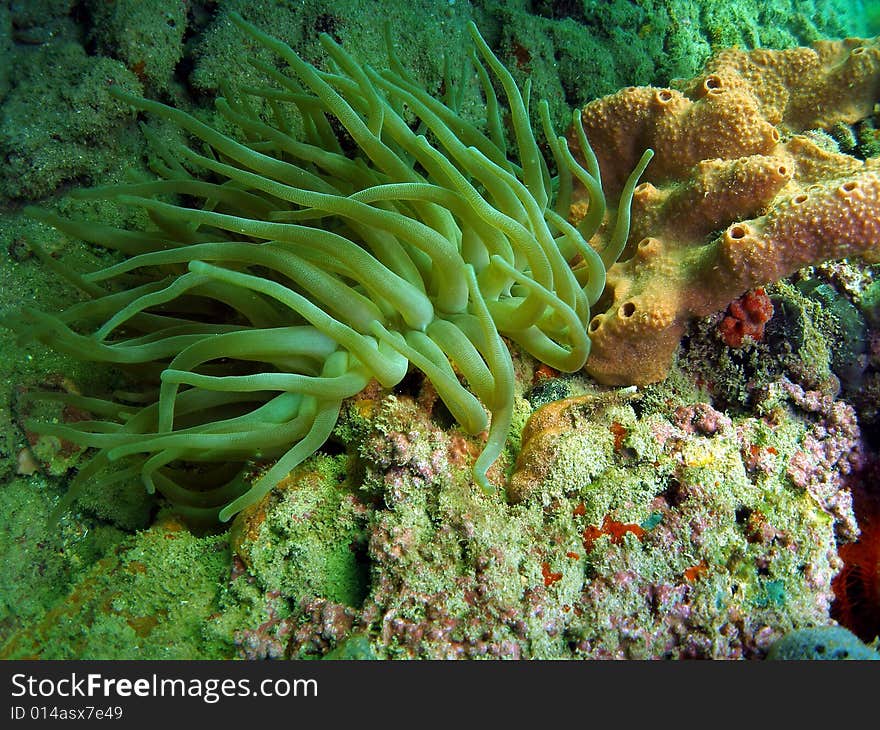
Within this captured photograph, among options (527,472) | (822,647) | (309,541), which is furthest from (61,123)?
(822,647)

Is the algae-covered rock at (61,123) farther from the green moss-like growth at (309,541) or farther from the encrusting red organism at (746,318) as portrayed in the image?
the encrusting red organism at (746,318)

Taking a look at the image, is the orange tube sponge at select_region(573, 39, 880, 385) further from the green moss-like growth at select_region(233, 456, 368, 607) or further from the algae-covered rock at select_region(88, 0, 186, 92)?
the algae-covered rock at select_region(88, 0, 186, 92)

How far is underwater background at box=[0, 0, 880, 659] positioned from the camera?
1.88 meters

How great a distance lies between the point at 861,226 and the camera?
207 cm

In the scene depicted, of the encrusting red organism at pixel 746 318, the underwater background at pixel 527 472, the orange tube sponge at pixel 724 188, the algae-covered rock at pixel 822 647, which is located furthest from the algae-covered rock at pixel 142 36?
the algae-covered rock at pixel 822 647

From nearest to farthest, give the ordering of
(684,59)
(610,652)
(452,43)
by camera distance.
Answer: (610,652) → (452,43) → (684,59)

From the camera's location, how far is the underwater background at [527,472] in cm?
188

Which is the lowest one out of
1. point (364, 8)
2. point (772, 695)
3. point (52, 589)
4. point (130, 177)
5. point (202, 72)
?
point (52, 589)

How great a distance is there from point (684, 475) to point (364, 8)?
335 cm

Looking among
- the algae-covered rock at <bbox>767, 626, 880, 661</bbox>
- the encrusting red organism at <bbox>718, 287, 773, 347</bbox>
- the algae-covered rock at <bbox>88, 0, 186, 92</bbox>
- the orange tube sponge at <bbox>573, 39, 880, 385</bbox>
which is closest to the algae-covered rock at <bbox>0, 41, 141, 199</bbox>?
the algae-covered rock at <bbox>88, 0, 186, 92</bbox>

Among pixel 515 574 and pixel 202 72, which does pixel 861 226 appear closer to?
pixel 515 574

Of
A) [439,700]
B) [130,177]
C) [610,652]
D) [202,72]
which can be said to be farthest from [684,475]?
[202,72]

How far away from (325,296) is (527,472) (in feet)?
3.27

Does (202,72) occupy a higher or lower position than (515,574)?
higher
